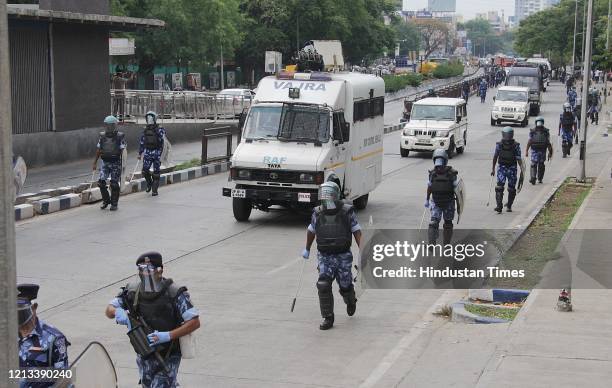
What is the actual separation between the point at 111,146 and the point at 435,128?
15.7 meters

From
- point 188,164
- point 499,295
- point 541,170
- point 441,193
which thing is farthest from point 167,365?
point 188,164

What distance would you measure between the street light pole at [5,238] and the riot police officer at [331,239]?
6.51 metres

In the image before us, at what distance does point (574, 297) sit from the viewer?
1272 cm

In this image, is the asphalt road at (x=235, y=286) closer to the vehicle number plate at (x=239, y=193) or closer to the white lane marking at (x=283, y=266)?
the white lane marking at (x=283, y=266)

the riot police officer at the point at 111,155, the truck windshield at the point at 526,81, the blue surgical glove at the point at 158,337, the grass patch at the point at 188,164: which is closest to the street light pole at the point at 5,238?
the blue surgical glove at the point at 158,337

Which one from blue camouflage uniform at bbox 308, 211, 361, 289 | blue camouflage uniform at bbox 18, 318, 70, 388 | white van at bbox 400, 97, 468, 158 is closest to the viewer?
blue camouflage uniform at bbox 18, 318, 70, 388

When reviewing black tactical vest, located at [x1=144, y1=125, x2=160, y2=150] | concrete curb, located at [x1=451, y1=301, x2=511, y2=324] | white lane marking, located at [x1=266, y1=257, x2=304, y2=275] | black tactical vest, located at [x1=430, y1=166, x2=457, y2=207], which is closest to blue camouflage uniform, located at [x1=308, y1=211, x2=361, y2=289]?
concrete curb, located at [x1=451, y1=301, x2=511, y2=324]

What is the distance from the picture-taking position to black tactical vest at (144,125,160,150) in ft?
70.9

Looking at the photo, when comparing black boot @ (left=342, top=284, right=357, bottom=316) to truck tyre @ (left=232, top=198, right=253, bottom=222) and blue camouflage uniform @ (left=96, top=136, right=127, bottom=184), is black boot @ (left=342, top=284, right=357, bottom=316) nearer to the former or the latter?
truck tyre @ (left=232, top=198, right=253, bottom=222)

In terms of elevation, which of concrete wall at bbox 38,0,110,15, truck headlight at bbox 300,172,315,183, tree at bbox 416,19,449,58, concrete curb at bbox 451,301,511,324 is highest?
tree at bbox 416,19,449,58

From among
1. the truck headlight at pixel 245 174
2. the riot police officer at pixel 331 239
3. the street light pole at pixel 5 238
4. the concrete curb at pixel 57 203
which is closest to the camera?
the street light pole at pixel 5 238

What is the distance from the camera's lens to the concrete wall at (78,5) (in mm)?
29734

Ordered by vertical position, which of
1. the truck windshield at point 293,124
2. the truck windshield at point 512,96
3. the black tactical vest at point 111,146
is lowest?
the truck windshield at point 512,96

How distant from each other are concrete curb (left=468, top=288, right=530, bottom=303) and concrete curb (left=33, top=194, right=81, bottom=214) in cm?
993
